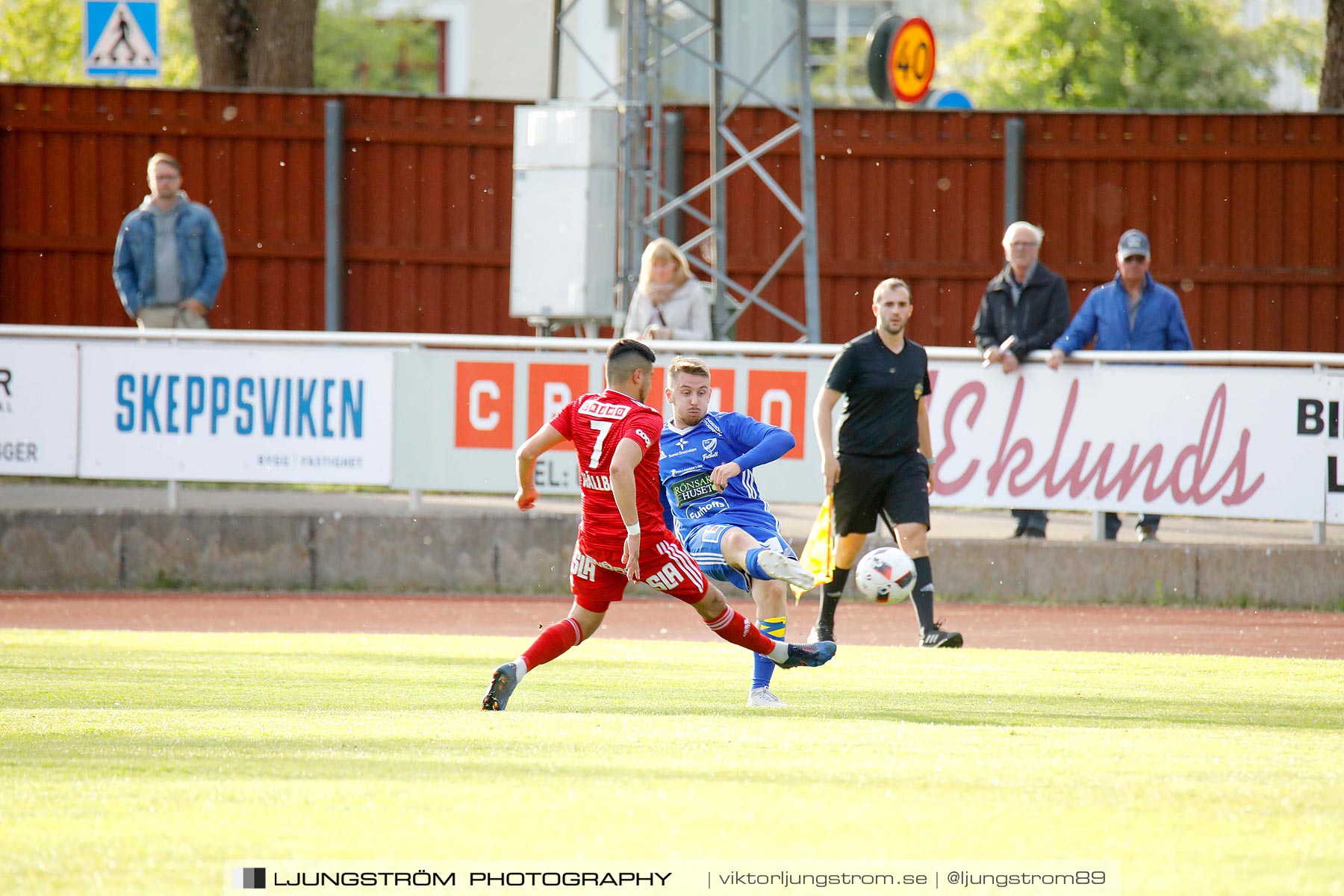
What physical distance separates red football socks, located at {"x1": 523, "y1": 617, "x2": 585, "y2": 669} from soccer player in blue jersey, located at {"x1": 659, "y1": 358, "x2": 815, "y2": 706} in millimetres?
805

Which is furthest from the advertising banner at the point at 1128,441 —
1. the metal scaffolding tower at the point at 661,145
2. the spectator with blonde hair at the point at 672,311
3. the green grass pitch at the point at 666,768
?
the metal scaffolding tower at the point at 661,145

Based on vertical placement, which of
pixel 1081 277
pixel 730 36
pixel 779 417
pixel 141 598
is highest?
pixel 730 36

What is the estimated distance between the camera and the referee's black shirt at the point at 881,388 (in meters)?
10.8

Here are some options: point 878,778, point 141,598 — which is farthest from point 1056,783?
point 141,598

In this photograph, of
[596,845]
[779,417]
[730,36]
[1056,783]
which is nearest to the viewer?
[596,845]

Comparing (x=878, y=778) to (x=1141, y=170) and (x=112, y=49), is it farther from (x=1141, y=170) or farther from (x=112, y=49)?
(x=1141, y=170)

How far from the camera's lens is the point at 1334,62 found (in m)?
20.2

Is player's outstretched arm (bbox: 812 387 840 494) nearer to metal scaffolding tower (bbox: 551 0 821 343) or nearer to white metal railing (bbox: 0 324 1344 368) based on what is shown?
white metal railing (bbox: 0 324 1344 368)

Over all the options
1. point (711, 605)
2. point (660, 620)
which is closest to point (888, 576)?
point (711, 605)

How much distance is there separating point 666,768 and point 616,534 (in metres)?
1.98

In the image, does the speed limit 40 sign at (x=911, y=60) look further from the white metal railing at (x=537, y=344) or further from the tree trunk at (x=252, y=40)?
the white metal railing at (x=537, y=344)

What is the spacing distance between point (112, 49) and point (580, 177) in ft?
14.0

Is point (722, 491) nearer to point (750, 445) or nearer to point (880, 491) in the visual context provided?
point (750, 445)

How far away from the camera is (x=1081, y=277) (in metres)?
19.5
